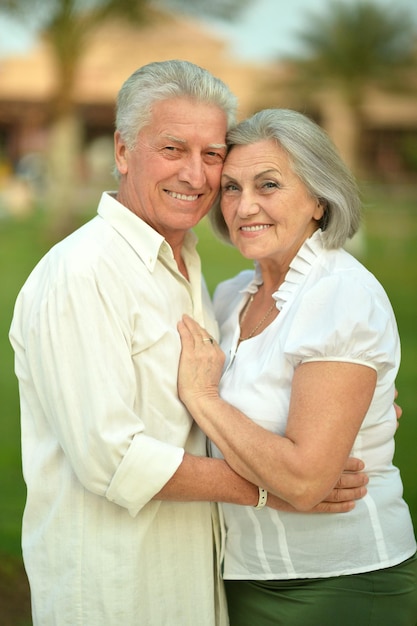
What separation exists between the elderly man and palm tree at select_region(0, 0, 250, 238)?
843 centimetres

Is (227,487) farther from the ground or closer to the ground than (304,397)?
closer to the ground

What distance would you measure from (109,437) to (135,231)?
65 cm

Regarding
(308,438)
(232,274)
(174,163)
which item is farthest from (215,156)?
(232,274)

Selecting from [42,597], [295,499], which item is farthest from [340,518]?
[42,597]

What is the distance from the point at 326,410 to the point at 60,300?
764 millimetres

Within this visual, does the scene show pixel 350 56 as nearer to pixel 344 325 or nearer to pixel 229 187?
pixel 229 187

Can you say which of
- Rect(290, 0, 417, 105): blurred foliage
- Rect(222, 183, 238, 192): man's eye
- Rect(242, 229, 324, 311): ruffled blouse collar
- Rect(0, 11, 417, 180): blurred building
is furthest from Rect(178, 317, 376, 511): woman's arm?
Rect(290, 0, 417, 105): blurred foliage

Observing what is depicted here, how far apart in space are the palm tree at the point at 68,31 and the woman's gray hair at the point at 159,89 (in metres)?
8.38

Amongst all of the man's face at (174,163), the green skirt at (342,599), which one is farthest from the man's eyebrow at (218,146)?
the green skirt at (342,599)

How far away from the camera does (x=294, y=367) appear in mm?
2320

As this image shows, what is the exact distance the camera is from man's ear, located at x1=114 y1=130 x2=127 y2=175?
2580 millimetres

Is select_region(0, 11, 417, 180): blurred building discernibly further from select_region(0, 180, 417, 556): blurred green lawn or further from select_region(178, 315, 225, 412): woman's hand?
select_region(178, 315, 225, 412): woman's hand

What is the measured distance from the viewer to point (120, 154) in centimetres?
260

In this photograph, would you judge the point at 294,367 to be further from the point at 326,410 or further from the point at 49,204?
the point at 49,204
